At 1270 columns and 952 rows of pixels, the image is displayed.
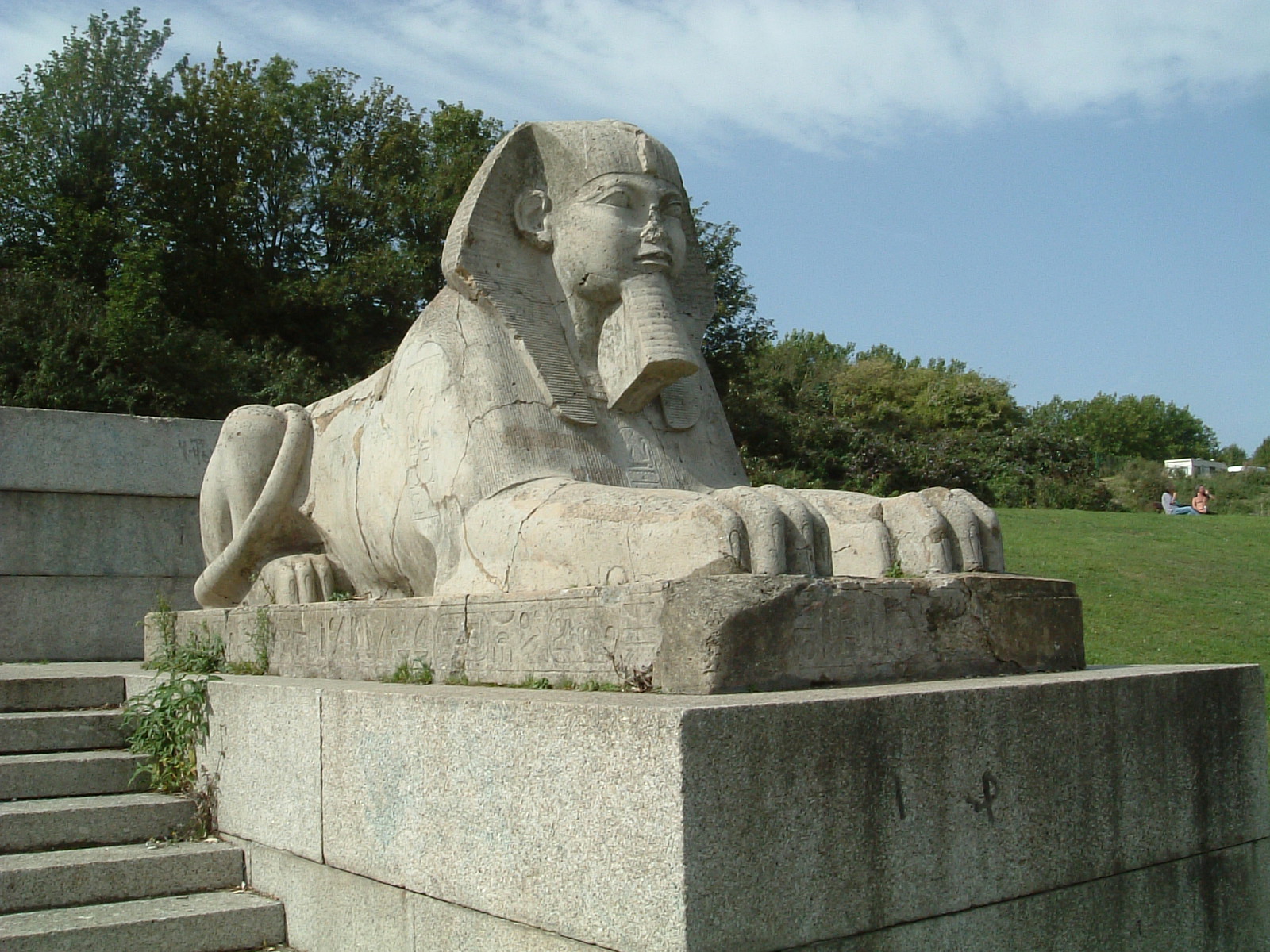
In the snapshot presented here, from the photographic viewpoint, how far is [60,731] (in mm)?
4441

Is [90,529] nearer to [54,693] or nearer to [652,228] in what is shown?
[54,693]

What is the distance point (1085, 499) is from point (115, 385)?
1630 cm

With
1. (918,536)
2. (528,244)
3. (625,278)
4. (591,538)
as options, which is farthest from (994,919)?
(528,244)

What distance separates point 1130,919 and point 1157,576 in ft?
35.6

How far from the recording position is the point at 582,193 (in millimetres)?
4203

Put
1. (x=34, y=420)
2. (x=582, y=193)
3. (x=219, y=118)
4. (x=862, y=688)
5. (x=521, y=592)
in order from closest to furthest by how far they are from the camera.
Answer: (x=862, y=688), (x=521, y=592), (x=582, y=193), (x=34, y=420), (x=219, y=118)

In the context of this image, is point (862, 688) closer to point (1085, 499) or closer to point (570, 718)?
point (570, 718)

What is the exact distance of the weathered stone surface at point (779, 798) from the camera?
234 centimetres

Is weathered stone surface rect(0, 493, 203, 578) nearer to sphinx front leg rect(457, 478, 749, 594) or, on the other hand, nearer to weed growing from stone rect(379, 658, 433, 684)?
sphinx front leg rect(457, 478, 749, 594)

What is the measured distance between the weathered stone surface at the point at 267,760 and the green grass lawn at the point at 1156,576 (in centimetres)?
537

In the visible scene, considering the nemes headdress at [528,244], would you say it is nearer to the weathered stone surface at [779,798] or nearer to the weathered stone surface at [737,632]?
the weathered stone surface at [737,632]

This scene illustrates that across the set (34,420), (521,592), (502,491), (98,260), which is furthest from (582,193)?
(98,260)

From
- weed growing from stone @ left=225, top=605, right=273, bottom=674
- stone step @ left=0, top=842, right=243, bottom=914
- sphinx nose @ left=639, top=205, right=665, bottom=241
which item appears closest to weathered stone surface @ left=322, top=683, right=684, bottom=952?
stone step @ left=0, top=842, right=243, bottom=914

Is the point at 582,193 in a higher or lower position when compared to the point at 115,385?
lower
